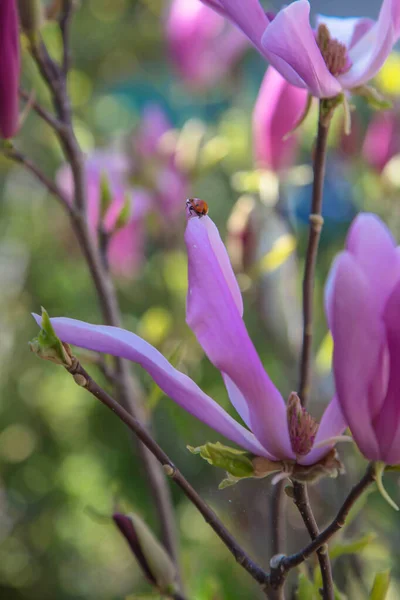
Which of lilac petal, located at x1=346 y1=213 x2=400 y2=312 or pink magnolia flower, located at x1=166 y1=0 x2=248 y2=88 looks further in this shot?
pink magnolia flower, located at x1=166 y1=0 x2=248 y2=88

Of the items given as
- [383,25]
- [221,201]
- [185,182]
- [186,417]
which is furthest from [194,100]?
[383,25]

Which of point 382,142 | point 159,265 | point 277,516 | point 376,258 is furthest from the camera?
point 159,265

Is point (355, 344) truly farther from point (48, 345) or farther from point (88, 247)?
point (88, 247)

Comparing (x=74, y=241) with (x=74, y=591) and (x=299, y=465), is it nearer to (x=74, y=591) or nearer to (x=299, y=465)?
(x=74, y=591)

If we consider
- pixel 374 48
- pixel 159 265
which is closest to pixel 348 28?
pixel 374 48

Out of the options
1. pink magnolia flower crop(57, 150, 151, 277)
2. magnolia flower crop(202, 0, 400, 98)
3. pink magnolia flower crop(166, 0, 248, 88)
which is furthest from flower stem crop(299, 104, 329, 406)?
pink magnolia flower crop(166, 0, 248, 88)

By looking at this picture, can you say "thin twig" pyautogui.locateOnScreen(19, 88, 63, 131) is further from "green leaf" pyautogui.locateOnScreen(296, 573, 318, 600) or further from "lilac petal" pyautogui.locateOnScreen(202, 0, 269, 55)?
"green leaf" pyautogui.locateOnScreen(296, 573, 318, 600)

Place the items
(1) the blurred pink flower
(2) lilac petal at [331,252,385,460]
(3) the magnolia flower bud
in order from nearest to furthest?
(2) lilac petal at [331,252,385,460] < (3) the magnolia flower bud < (1) the blurred pink flower

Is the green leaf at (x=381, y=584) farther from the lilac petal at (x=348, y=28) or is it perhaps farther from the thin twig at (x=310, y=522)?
the lilac petal at (x=348, y=28)
